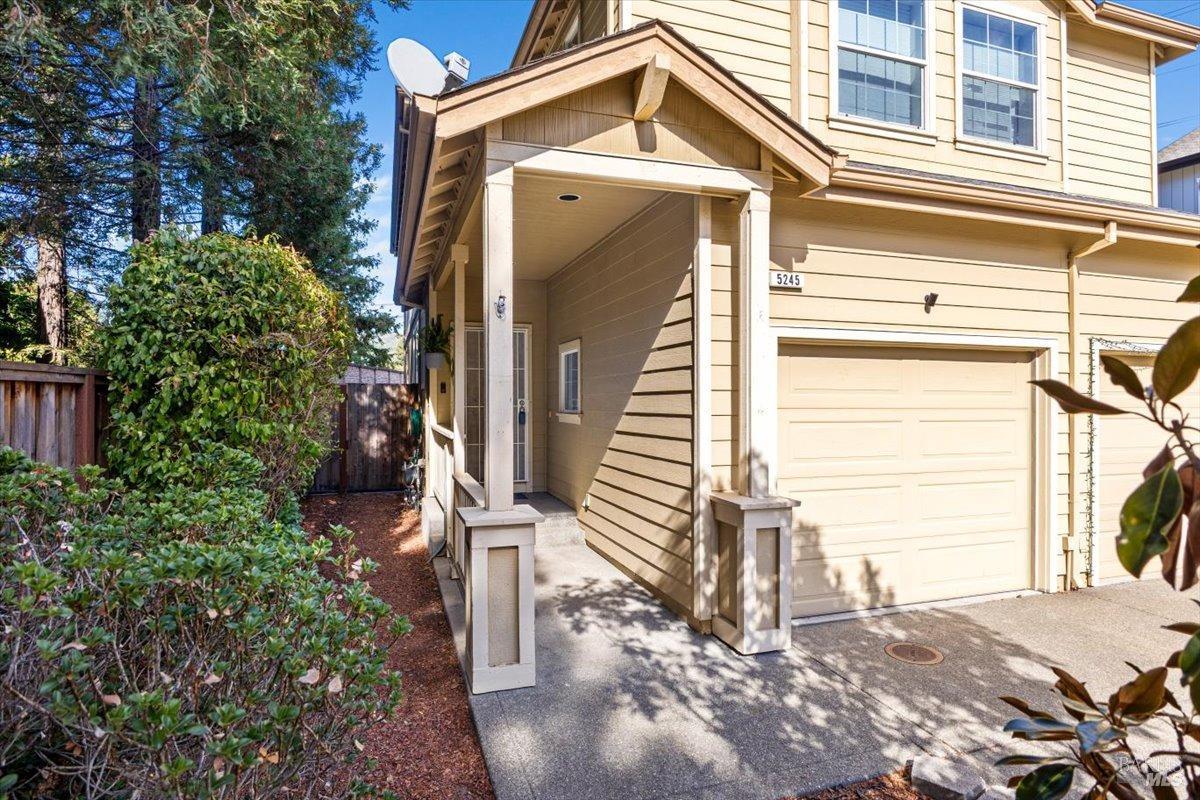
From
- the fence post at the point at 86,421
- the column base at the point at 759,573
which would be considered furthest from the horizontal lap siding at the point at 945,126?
the fence post at the point at 86,421

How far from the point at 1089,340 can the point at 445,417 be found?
692cm

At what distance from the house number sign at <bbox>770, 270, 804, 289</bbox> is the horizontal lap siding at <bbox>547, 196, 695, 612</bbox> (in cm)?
65

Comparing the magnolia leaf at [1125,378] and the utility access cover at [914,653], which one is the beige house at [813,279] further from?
the magnolia leaf at [1125,378]

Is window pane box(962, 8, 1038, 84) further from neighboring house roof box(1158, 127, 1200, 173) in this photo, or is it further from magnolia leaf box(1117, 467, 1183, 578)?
neighboring house roof box(1158, 127, 1200, 173)

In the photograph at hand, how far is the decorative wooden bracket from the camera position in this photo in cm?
358

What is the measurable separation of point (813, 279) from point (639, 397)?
1.73 meters

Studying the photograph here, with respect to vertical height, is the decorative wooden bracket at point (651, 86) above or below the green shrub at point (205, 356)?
above

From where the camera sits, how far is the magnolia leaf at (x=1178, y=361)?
981 millimetres

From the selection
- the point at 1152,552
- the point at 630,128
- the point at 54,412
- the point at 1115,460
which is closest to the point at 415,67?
the point at 630,128

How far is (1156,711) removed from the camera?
113cm

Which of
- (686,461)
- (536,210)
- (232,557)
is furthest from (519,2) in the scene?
(232,557)

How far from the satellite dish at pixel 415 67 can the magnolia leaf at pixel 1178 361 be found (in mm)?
4974

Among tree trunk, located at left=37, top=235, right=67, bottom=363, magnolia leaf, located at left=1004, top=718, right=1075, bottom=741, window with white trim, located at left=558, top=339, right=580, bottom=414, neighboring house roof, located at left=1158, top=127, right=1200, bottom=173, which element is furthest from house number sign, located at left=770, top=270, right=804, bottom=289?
tree trunk, located at left=37, top=235, right=67, bottom=363

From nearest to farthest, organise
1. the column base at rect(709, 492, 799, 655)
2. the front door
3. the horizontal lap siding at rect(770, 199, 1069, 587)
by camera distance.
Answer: the column base at rect(709, 492, 799, 655) < the horizontal lap siding at rect(770, 199, 1069, 587) < the front door
